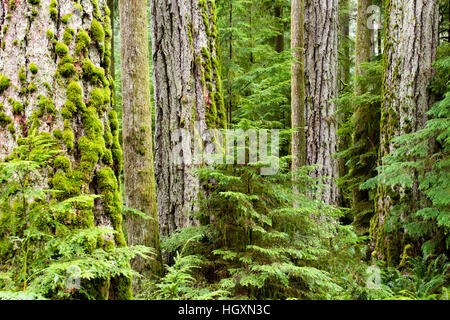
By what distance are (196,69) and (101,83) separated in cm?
236

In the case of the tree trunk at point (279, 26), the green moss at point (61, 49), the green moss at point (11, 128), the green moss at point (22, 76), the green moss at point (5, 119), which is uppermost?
the tree trunk at point (279, 26)

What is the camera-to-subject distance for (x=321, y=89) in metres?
8.04

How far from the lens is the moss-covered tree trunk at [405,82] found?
4941 mm

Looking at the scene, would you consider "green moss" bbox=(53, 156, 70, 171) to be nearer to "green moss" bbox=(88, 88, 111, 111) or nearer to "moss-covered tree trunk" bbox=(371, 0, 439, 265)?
"green moss" bbox=(88, 88, 111, 111)

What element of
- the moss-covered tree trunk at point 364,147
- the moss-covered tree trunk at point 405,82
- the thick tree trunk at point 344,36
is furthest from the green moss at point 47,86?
the thick tree trunk at point 344,36

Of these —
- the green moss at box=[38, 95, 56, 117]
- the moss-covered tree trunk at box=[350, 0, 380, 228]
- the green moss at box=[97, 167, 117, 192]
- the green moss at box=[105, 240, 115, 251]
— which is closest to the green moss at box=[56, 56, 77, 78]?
the green moss at box=[38, 95, 56, 117]

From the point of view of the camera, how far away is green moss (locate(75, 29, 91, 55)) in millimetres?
2252

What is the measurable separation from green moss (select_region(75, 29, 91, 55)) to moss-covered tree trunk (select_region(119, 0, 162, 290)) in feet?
5.78

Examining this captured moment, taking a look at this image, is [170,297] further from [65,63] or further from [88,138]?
[65,63]

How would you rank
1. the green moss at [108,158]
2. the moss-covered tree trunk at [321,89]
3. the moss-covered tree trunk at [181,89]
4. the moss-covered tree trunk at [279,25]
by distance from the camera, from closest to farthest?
1. the green moss at [108,158]
2. the moss-covered tree trunk at [181,89]
3. the moss-covered tree trunk at [321,89]
4. the moss-covered tree trunk at [279,25]

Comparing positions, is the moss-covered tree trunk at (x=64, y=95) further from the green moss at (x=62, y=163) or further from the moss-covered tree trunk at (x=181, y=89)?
the moss-covered tree trunk at (x=181, y=89)

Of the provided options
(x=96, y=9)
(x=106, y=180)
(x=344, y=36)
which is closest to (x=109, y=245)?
(x=106, y=180)

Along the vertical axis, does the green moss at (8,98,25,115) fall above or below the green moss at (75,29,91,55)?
below

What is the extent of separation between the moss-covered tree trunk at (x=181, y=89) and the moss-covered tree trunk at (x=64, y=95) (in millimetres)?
2224
